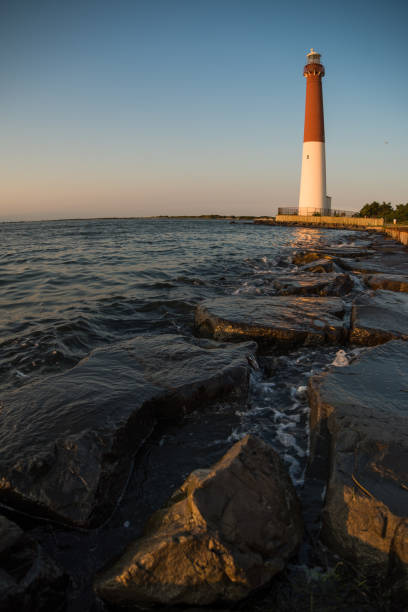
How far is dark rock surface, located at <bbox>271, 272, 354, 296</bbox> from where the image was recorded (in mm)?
9328

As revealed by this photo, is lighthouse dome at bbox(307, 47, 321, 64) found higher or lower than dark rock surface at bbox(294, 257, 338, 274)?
higher

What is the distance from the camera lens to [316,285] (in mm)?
9445

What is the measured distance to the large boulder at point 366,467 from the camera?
2.11 m

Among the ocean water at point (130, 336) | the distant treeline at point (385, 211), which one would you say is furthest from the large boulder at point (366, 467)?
the distant treeline at point (385, 211)

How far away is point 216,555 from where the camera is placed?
1.95 m

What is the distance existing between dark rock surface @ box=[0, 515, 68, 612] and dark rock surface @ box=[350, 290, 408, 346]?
17.7ft

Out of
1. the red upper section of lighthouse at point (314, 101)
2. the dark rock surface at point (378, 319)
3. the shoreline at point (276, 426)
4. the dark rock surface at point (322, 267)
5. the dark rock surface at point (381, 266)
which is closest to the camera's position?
the shoreline at point (276, 426)

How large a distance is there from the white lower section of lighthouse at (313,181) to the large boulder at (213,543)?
50.8 m

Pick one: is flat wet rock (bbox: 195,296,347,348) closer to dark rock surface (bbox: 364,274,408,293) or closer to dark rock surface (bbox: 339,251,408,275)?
dark rock surface (bbox: 364,274,408,293)

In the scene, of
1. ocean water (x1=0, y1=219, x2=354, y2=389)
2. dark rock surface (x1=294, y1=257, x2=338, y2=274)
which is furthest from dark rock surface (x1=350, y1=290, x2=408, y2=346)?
dark rock surface (x1=294, y1=257, x2=338, y2=274)

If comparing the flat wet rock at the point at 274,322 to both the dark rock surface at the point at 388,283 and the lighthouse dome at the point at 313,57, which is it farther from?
the lighthouse dome at the point at 313,57

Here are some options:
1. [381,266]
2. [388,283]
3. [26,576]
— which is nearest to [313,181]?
[381,266]

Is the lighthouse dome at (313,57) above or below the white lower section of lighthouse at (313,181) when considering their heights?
above

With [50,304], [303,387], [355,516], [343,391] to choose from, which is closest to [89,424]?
[355,516]
